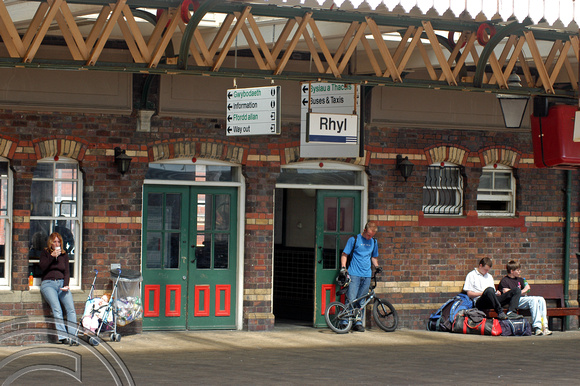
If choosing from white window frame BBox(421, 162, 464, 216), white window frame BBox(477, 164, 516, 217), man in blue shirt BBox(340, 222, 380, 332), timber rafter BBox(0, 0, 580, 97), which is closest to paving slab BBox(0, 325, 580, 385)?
man in blue shirt BBox(340, 222, 380, 332)

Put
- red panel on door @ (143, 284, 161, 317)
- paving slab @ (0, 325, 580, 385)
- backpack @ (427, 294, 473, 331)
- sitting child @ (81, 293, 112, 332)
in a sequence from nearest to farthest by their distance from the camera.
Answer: paving slab @ (0, 325, 580, 385)
sitting child @ (81, 293, 112, 332)
red panel on door @ (143, 284, 161, 317)
backpack @ (427, 294, 473, 331)

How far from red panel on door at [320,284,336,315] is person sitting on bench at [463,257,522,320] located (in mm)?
2087

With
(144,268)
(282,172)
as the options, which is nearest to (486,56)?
(282,172)

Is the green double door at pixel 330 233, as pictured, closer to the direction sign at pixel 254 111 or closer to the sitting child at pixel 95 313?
the direction sign at pixel 254 111

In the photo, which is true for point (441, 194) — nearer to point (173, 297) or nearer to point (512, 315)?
point (512, 315)

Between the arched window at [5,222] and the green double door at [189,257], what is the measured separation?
1890mm

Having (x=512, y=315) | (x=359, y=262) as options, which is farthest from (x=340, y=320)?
(x=512, y=315)

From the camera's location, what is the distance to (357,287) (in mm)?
13570

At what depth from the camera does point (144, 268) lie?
12828 millimetres

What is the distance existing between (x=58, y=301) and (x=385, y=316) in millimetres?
4950

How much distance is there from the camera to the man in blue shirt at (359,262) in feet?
44.1

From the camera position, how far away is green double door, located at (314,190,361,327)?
13.8m

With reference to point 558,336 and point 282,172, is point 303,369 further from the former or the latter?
point 558,336

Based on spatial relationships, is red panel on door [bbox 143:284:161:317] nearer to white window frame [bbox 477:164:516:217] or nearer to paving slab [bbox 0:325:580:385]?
paving slab [bbox 0:325:580:385]
